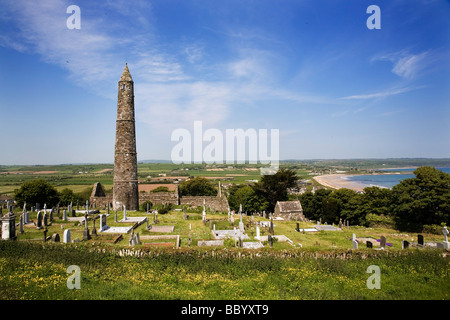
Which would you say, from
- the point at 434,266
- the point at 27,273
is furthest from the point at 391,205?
the point at 27,273

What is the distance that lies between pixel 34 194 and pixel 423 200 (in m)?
49.2

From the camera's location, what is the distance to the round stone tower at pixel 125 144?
80.4ft

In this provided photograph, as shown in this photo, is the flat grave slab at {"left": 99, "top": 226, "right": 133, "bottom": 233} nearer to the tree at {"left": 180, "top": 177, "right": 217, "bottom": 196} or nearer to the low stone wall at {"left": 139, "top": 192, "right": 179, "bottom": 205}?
the low stone wall at {"left": 139, "top": 192, "right": 179, "bottom": 205}

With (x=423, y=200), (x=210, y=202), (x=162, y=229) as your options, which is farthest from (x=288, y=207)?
(x=162, y=229)

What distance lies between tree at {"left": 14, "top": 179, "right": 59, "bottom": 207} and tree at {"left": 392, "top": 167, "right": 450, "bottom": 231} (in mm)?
46809

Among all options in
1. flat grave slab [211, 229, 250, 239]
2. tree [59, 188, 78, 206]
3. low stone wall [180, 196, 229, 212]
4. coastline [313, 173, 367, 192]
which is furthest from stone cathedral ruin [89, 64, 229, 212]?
coastline [313, 173, 367, 192]

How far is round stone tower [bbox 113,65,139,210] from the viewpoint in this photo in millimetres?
24516

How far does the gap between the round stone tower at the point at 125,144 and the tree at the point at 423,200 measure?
2721 cm

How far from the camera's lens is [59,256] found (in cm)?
971

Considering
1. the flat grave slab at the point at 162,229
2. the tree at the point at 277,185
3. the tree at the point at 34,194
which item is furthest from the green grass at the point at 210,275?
the tree at the point at 34,194

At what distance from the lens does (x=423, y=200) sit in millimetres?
Result: 24250

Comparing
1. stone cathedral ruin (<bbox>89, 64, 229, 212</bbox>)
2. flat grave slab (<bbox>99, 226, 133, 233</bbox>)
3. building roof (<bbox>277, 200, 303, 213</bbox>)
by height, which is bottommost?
building roof (<bbox>277, 200, 303, 213</bbox>)

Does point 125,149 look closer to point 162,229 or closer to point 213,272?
point 162,229
